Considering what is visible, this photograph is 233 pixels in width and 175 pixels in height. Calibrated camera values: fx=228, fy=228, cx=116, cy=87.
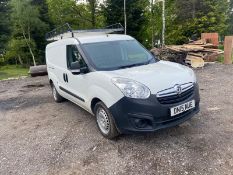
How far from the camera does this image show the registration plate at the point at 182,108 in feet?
11.5

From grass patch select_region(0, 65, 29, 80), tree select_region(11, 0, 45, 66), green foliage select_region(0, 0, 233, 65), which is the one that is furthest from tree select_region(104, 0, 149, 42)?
tree select_region(11, 0, 45, 66)

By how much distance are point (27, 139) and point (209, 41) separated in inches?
467

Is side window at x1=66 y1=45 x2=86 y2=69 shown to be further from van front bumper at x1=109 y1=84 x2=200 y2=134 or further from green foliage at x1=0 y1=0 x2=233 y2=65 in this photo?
green foliage at x1=0 y1=0 x2=233 y2=65

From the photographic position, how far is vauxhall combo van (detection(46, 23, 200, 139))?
3426mm

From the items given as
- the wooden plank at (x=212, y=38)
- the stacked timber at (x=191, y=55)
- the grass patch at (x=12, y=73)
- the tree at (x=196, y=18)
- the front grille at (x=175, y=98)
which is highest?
the tree at (x=196, y=18)

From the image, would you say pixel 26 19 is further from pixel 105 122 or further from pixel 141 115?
pixel 141 115

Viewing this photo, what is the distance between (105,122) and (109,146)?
0.42m

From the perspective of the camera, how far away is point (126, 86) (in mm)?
3480

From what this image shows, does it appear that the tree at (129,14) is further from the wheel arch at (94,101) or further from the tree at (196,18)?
the wheel arch at (94,101)

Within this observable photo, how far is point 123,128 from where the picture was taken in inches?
141

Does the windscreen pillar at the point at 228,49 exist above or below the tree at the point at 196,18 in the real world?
below

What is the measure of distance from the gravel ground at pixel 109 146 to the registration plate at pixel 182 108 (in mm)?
565

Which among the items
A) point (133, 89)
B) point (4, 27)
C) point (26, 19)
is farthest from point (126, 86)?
point (26, 19)

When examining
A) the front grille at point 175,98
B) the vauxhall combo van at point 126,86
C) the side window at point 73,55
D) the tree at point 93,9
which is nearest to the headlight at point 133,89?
the vauxhall combo van at point 126,86
